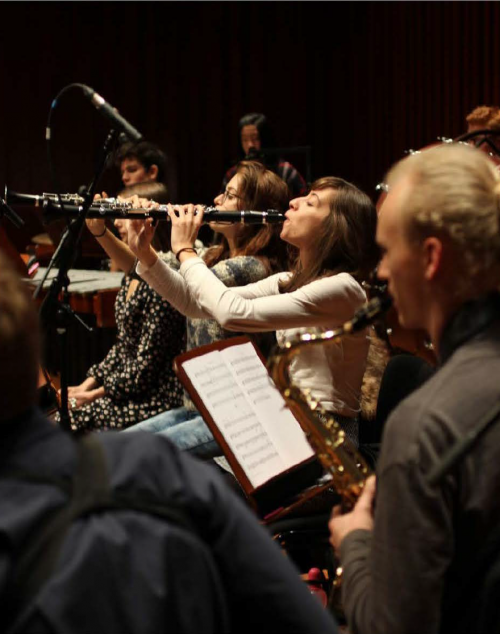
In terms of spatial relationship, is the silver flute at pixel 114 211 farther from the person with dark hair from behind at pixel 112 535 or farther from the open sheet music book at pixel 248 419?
the person with dark hair from behind at pixel 112 535

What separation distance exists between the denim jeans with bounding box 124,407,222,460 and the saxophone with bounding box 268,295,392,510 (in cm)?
95

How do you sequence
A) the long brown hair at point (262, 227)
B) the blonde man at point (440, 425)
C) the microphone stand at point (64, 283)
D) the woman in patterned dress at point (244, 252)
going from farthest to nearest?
1. the long brown hair at point (262, 227)
2. the woman in patterned dress at point (244, 252)
3. the microphone stand at point (64, 283)
4. the blonde man at point (440, 425)

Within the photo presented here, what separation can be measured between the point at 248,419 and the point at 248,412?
25mm

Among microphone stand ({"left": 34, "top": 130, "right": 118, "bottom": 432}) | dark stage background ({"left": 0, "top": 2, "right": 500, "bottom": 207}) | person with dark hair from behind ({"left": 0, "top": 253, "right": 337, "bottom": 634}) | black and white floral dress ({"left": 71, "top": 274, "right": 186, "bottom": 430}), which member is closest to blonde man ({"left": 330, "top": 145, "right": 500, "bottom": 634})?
person with dark hair from behind ({"left": 0, "top": 253, "right": 337, "bottom": 634})

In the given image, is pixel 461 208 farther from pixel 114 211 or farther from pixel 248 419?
pixel 114 211

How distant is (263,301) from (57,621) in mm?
1626

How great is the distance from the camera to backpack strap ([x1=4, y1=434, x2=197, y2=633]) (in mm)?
741

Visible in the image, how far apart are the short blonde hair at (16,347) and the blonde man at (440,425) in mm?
464

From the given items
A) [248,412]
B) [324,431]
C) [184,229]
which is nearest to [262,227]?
[184,229]

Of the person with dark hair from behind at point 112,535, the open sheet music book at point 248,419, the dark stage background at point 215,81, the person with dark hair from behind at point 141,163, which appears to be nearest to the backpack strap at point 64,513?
the person with dark hair from behind at point 112,535

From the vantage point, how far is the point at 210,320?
9.07 feet

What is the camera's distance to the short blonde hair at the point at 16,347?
814 mm

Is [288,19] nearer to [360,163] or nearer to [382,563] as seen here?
[360,163]

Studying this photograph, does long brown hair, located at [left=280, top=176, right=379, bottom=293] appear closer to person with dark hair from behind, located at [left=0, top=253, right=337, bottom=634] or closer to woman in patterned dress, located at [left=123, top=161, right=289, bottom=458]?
woman in patterned dress, located at [left=123, top=161, right=289, bottom=458]
